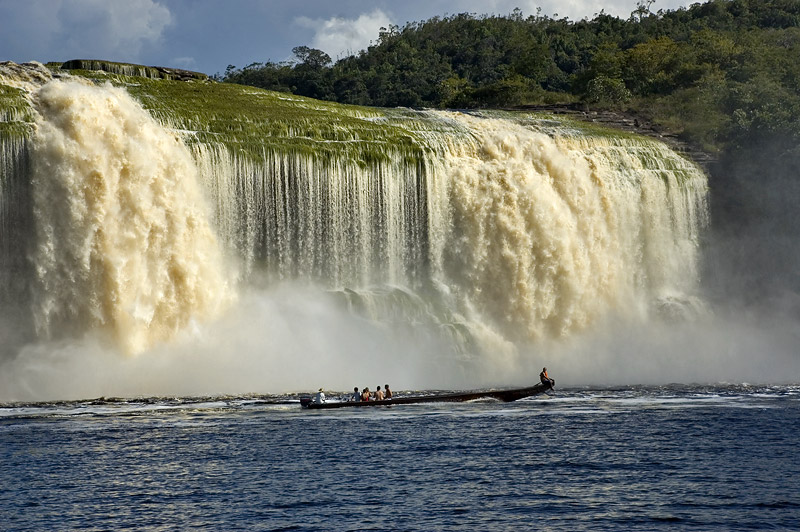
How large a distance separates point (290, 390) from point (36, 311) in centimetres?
834

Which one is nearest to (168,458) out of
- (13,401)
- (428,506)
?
(428,506)

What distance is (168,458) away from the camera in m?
24.2

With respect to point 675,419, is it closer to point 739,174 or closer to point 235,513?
point 235,513

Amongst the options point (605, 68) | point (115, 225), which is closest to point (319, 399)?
point (115, 225)

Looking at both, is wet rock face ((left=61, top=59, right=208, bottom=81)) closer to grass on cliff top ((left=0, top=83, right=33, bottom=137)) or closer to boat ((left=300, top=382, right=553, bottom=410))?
grass on cliff top ((left=0, top=83, right=33, bottom=137))

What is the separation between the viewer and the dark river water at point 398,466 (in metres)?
19.1

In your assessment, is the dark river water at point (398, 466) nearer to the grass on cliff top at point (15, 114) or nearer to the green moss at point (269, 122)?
the grass on cliff top at point (15, 114)

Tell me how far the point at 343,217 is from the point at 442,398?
9.92m

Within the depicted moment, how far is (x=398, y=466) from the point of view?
23.5 m

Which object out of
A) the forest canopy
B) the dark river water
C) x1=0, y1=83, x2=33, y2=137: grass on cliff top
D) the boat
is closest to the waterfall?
x1=0, y1=83, x2=33, y2=137: grass on cliff top

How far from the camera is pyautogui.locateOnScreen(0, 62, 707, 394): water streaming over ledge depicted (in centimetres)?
3575

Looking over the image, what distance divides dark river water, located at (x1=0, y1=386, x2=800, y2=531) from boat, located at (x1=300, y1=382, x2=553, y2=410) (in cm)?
48

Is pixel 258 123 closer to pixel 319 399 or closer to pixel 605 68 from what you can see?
pixel 319 399

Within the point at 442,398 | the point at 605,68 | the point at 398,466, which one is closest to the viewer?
the point at 398,466
